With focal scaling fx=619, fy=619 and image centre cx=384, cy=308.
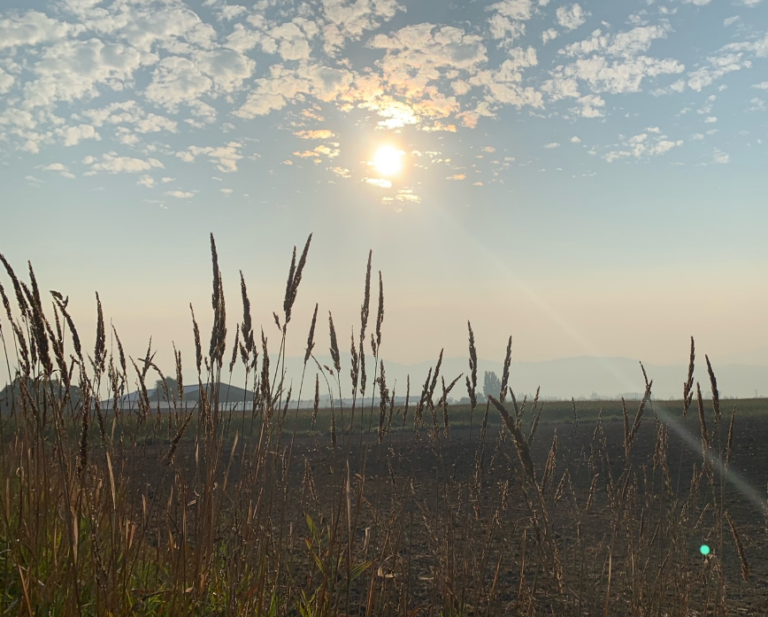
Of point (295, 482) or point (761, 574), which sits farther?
point (295, 482)

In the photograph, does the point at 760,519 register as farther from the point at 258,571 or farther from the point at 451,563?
the point at 258,571

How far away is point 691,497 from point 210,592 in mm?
2236

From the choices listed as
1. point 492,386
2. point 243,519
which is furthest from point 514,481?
point 492,386

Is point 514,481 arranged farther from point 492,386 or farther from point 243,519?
point 492,386

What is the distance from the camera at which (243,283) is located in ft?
7.76

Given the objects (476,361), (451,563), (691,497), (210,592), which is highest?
(476,361)

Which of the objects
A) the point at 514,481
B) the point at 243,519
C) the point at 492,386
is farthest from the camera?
the point at 492,386

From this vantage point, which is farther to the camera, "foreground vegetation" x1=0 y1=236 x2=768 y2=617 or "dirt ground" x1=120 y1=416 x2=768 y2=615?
"dirt ground" x1=120 y1=416 x2=768 y2=615

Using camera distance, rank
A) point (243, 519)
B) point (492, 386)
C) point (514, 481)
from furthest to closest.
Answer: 1. point (492, 386)
2. point (514, 481)
3. point (243, 519)

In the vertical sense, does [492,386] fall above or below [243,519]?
below

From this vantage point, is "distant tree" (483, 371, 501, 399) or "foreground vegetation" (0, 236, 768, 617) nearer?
"foreground vegetation" (0, 236, 768, 617)

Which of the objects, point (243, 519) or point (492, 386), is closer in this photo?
point (243, 519)

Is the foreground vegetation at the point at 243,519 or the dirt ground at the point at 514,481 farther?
the dirt ground at the point at 514,481

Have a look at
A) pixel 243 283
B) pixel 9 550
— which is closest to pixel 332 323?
pixel 243 283
